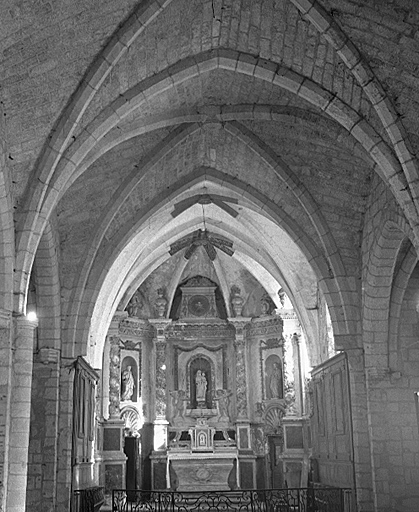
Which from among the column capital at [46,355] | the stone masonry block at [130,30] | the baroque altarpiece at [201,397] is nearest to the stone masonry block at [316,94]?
the stone masonry block at [130,30]

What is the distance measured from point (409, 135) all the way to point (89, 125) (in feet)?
14.7

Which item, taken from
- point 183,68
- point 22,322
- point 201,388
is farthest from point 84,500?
point 201,388

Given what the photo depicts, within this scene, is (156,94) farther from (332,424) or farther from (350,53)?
(332,424)

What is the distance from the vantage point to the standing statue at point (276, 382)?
20617mm

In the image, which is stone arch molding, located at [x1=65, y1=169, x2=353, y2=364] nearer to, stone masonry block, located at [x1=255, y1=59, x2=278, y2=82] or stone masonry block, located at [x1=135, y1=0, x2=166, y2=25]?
stone masonry block, located at [x1=255, y1=59, x2=278, y2=82]

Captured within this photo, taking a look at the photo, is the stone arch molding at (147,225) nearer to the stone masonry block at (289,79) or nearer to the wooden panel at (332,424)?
the wooden panel at (332,424)

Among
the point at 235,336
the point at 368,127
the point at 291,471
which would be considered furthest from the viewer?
the point at 235,336

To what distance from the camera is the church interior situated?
30.2 feet

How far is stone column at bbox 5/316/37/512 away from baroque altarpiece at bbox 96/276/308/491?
931cm

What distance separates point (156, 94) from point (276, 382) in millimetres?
12127

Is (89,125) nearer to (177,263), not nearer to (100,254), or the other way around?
(100,254)

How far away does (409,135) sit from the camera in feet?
30.5

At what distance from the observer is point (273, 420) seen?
67.3 feet

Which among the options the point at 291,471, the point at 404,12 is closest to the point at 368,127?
the point at 404,12
